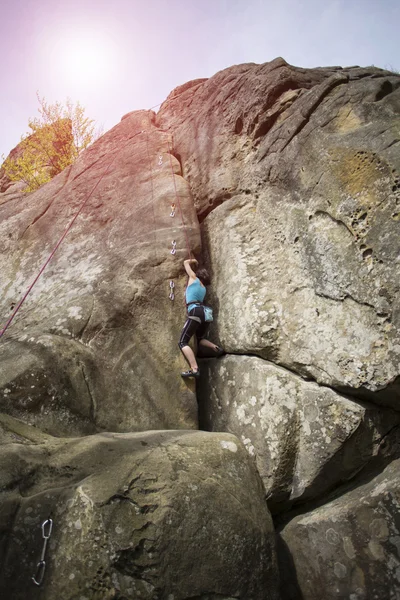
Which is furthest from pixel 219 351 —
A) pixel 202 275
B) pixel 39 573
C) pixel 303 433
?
pixel 39 573

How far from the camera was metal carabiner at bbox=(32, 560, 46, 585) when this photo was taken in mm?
2942

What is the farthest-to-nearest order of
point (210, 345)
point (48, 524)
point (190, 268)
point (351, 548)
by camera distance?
point (190, 268) < point (210, 345) < point (351, 548) < point (48, 524)

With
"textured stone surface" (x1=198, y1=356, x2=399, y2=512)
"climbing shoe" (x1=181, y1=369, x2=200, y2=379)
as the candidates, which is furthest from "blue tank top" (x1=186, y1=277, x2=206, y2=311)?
"textured stone surface" (x1=198, y1=356, x2=399, y2=512)

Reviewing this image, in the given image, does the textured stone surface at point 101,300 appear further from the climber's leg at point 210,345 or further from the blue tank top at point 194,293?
the climber's leg at point 210,345

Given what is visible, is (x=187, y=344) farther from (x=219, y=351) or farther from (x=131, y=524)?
(x=131, y=524)

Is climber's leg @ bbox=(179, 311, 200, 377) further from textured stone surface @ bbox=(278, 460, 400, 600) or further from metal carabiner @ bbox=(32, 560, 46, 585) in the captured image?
metal carabiner @ bbox=(32, 560, 46, 585)

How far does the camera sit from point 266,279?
5.88 m

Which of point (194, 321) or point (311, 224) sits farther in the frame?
point (194, 321)

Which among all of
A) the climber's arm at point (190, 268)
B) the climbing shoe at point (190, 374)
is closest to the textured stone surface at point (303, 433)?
the climbing shoe at point (190, 374)

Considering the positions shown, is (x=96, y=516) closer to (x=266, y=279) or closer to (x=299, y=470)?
(x=299, y=470)

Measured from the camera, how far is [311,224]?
5602 millimetres

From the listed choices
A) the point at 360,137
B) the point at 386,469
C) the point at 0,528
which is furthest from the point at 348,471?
the point at 360,137

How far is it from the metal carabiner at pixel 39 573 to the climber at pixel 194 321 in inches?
115

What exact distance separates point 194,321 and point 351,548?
335 cm
